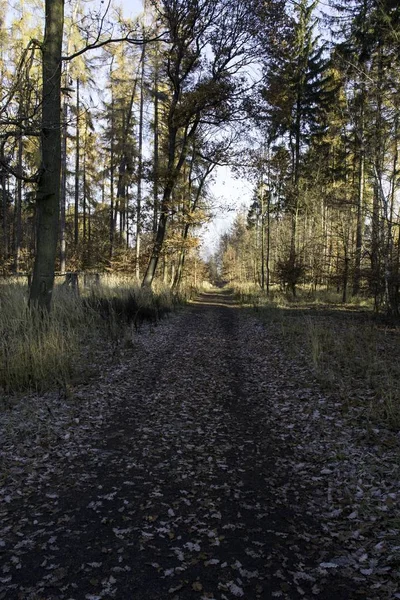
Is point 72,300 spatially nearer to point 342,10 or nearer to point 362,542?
point 362,542

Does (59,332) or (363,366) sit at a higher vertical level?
(59,332)

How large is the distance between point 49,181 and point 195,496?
6493 millimetres

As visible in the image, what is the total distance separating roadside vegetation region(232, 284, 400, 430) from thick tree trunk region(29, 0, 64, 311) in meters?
5.29

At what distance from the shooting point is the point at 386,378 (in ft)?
20.4

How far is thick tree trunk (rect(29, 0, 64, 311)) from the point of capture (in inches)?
293

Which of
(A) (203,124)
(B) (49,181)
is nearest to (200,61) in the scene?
(A) (203,124)

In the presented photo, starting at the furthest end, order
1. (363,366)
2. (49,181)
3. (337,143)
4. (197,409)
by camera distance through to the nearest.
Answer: (337,143)
(49,181)
(363,366)
(197,409)

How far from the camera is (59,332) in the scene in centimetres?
706

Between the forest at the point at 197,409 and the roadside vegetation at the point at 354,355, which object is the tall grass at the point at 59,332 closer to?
the forest at the point at 197,409

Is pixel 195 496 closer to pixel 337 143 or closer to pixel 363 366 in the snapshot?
pixel 363 366

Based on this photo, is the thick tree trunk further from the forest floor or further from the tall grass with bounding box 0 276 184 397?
the forest floor

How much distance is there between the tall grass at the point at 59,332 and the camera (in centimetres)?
592

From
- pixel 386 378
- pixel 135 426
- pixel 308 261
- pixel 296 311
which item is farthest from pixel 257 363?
pixel 308 261

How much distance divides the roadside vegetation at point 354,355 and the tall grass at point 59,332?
160 inches
